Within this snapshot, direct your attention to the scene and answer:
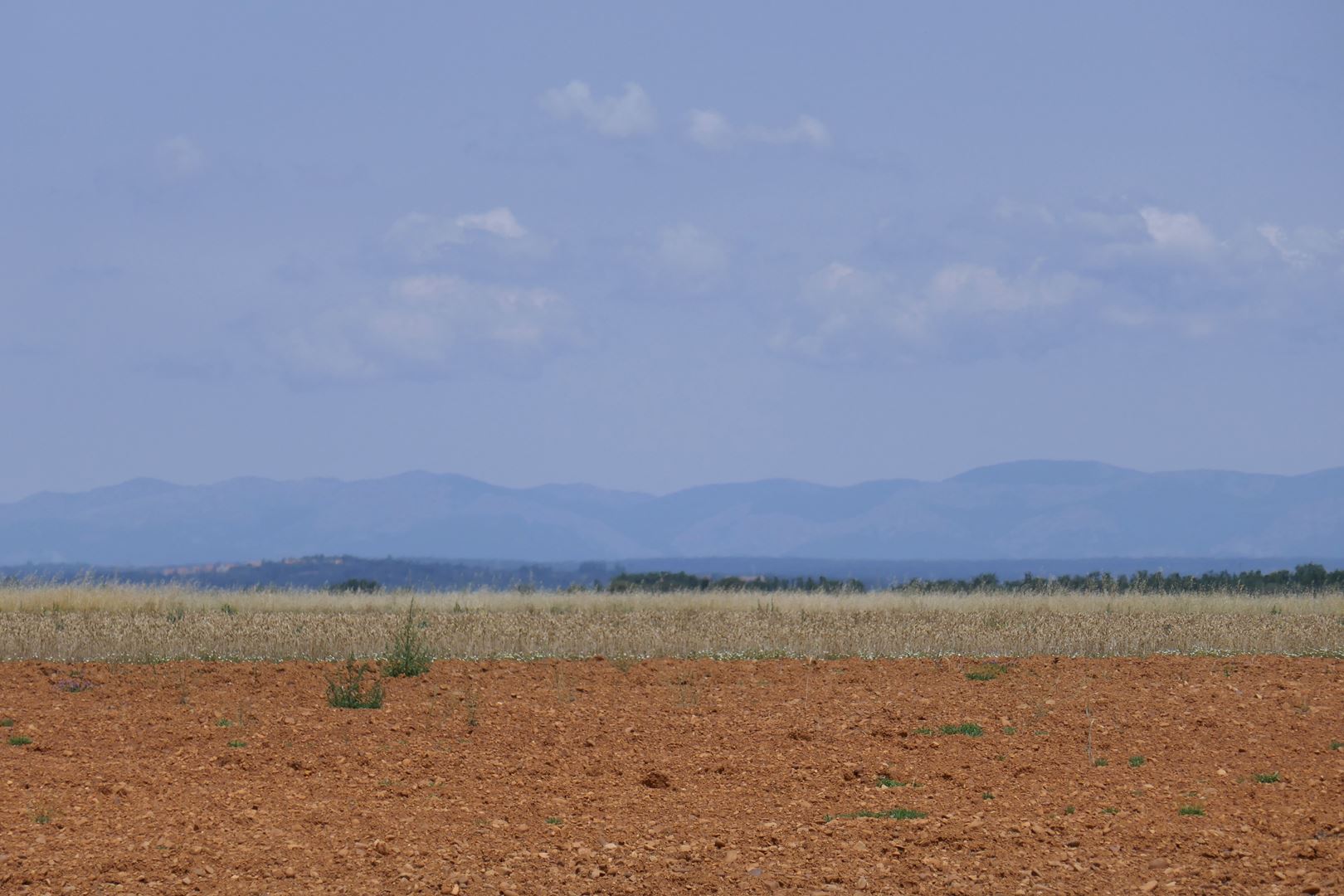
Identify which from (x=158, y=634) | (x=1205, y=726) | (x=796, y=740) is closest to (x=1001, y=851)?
(x=796, y=740)

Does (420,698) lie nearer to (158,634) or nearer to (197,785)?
(197,785)

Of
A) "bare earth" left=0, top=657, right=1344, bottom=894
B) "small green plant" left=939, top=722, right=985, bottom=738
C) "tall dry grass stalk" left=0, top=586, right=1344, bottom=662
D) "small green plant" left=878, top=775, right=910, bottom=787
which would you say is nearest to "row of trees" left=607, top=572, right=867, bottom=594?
"tall dry grass stalk" left=0, top=586, right=1344, bottom=662

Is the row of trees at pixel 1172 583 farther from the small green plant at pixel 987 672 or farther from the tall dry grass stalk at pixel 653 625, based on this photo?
the small green plant at pixel 987 672

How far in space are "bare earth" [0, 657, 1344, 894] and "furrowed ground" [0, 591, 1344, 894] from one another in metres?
0.04

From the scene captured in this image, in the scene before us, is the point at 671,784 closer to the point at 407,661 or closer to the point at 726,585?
the point at 407,661

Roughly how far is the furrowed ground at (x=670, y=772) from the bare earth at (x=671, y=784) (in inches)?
1.4

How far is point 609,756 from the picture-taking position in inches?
478

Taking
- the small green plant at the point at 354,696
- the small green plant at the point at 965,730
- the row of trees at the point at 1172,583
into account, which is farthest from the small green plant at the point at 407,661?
the row of trees at the point at 1172,583

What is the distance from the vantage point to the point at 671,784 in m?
11.1

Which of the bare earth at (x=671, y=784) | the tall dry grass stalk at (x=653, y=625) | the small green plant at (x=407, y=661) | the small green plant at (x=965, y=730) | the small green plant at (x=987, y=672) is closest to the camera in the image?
the bare earth at (x=671, y=784)

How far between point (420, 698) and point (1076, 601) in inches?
785

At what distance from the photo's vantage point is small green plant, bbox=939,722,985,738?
42.9 feet

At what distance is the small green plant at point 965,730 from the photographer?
42.9 feet

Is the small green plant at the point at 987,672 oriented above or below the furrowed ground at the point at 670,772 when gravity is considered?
above
